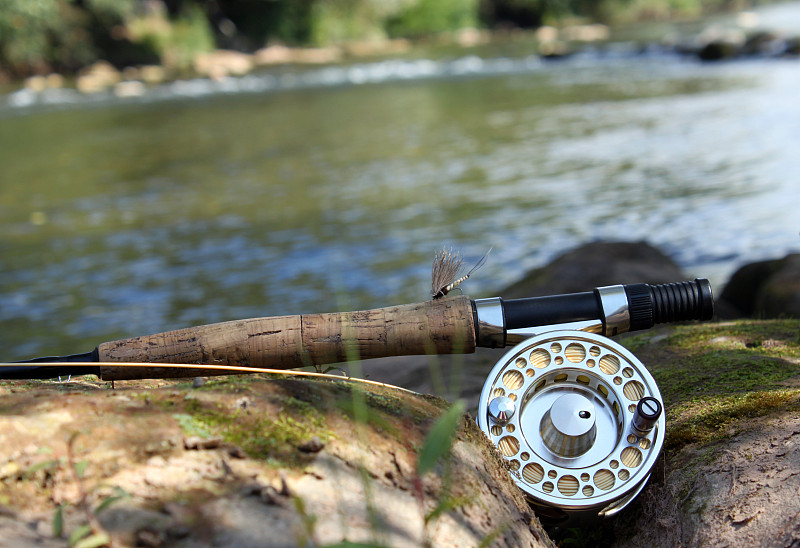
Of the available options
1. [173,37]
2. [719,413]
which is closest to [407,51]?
[173,37]

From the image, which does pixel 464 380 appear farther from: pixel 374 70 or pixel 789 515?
pixel 374 70

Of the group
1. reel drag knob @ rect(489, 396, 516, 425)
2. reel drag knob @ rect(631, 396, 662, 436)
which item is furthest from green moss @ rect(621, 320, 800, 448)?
reel drag knob @ rect(489, 396, 516, 425)

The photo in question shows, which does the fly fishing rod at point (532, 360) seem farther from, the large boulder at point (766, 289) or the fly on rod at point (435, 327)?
the large boulder at point (766, 289)

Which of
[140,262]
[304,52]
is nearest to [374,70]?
[304,52]

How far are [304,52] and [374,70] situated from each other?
992 centimetres

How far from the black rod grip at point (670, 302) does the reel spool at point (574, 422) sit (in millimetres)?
156

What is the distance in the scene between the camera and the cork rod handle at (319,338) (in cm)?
234

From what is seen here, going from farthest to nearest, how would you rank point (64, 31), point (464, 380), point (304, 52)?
1. point (304, 52)
2. point (64, 31)
3. point (464, 380)

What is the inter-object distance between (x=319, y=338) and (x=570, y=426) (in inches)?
30.3

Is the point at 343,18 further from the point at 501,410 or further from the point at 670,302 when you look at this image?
the point at 501,410

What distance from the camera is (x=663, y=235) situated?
7.34 m

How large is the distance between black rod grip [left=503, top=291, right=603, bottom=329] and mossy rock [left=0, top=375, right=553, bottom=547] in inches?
20.6

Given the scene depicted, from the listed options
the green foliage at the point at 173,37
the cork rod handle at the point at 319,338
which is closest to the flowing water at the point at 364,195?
the cork rod handle at the point at 319,338

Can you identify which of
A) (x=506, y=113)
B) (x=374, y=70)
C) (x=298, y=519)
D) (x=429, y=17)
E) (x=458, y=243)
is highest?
(x=429, y=17)
